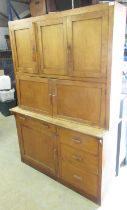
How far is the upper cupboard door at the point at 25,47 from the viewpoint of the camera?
1.86 metres

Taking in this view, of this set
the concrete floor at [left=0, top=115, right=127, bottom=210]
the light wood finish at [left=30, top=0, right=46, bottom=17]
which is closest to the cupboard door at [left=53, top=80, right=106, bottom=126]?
the concrete floor at [left=0, top=115, right=127, bottom=210]

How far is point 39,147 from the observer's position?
2.19 m

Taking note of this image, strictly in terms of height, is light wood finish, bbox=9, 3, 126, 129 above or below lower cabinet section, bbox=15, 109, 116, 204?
above

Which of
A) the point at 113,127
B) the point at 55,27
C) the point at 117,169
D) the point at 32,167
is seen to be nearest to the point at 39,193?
the point at 32,167

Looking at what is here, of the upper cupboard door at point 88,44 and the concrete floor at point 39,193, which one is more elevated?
the upper cupboard door at point 88,44

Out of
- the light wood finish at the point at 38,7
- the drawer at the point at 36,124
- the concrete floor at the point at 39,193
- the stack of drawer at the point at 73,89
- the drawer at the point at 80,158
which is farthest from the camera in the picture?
the light wood finish at the point at 38,7

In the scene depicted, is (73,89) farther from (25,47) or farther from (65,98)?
(25,47)

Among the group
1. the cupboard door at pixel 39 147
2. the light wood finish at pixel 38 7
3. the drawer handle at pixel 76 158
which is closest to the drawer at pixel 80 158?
the drawer handle at pixel 76 158

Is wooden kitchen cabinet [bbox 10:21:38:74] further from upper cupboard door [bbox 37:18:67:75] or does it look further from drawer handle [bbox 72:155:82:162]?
drawer handle [bbox 72:155:82:162]

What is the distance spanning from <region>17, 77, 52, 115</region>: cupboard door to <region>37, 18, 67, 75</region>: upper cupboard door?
0.17 m

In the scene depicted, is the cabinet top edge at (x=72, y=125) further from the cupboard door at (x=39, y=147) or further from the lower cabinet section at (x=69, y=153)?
the cupboard door at (x=39, y=147)

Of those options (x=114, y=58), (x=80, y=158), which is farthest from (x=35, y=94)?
(x=114, y=58)

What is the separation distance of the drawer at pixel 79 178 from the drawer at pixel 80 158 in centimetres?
6

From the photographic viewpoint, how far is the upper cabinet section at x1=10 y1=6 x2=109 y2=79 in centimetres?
143
